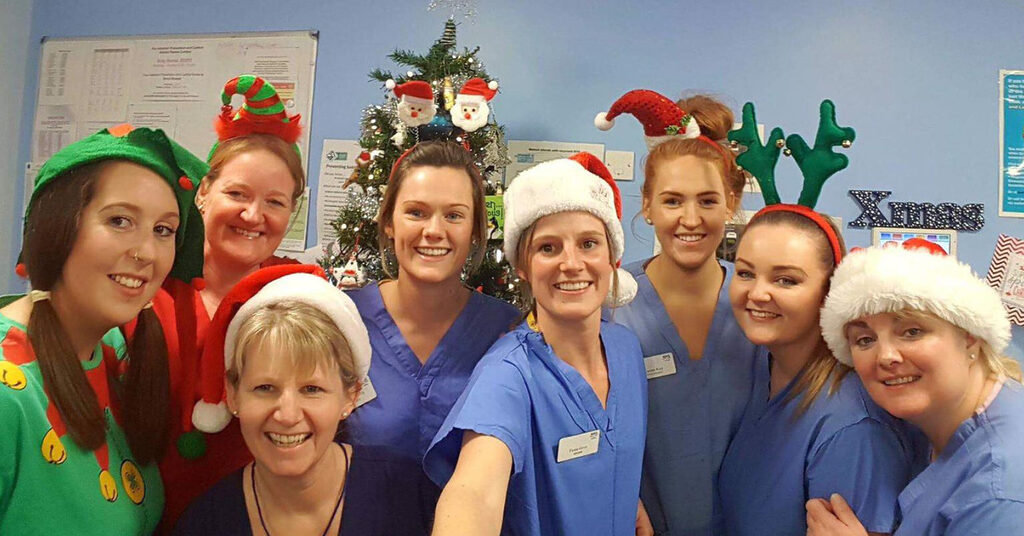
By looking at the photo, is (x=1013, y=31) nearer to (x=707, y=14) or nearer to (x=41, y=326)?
(x=707, y=14)

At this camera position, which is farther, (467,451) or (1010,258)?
(1010,258)

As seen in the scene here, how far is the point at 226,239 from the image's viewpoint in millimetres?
1877

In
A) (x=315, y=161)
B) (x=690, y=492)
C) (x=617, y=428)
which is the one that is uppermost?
(x=315, y=161)

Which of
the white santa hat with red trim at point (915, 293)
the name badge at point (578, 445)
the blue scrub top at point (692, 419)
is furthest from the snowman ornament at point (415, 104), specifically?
the white santa hat with red trim at point (915, 293)

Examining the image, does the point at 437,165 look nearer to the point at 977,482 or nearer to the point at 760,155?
the point at 760,155

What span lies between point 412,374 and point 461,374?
0.45ft

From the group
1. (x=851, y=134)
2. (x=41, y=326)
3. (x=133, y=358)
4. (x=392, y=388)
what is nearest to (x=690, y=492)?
(x=392, y=388)

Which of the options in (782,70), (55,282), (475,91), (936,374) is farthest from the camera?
(782,70)

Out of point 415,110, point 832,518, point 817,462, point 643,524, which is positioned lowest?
point 643,524

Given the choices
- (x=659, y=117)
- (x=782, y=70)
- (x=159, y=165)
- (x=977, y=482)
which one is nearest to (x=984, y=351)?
(x=977, y=482)

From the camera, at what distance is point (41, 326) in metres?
1.25

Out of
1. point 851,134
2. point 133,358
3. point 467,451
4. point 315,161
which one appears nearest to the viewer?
point 467,451

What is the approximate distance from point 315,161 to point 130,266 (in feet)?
7.89

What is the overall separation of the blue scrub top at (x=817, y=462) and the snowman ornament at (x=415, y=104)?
5.29ft
